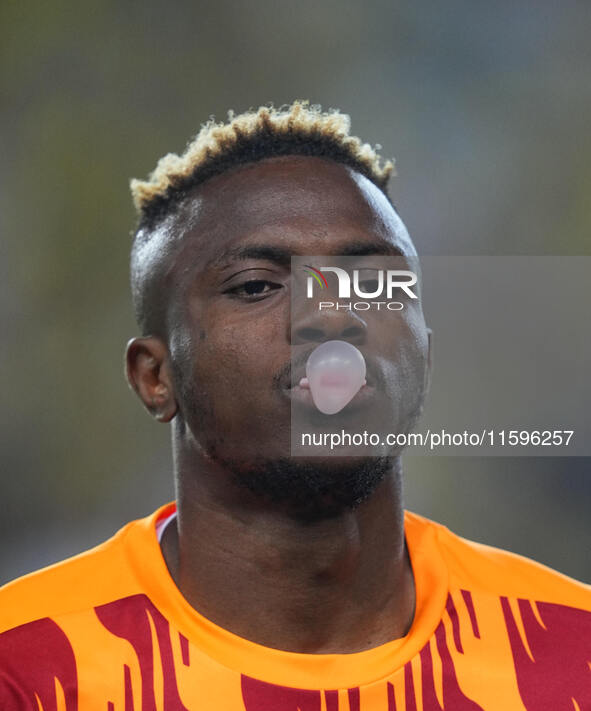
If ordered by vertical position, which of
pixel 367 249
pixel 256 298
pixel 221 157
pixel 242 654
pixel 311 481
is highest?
pixel 221 157

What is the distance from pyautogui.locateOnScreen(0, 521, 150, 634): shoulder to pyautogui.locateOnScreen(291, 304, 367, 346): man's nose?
66cm

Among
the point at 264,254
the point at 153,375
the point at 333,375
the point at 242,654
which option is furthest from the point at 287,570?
the point at 264,254

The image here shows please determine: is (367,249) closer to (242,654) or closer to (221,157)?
(221,157)

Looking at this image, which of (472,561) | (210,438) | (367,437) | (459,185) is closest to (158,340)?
(210,438)

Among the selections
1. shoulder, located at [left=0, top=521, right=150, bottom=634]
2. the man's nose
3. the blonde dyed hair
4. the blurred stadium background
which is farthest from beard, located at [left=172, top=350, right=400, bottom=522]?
the blurred stadium background

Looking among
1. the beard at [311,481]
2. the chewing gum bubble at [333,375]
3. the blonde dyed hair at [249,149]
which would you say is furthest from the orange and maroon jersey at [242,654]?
the blonde dyed hair at [249,149]

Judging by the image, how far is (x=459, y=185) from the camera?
362cm

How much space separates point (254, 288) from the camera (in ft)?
6.35

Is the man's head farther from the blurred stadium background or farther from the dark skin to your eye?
the blurred stadium background

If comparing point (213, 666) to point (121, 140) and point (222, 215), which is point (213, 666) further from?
point (121, 140)

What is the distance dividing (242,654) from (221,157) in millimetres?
1120

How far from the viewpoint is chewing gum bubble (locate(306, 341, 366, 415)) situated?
1.77 m

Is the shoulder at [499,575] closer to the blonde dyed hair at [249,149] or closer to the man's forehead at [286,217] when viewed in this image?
the man's forehead at [286,217]

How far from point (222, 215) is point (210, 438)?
489 mm
